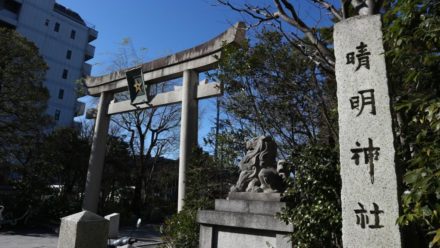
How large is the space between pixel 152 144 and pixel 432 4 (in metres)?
20.3

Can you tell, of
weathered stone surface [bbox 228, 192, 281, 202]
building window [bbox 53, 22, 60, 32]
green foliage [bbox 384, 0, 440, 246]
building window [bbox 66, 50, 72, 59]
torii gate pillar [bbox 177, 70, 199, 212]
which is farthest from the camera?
building window [bbox 66, 50, 72, 59]

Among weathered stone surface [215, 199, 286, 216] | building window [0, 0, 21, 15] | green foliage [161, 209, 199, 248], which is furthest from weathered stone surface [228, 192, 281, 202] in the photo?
building window [0, 0, 21, 15]

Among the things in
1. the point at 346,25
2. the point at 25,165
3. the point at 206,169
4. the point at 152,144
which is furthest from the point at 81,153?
the point at 346,25

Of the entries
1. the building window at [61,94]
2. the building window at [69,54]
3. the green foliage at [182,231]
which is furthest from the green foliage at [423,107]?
the building window at [69,54]

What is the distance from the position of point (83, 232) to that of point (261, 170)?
10.6 feet

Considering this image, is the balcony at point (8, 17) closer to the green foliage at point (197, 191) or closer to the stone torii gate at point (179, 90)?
the stone torii gate at point (179, 90)

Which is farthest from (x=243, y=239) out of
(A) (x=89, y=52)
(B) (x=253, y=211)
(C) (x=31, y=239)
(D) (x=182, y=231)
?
(A) (x=89, y=52)

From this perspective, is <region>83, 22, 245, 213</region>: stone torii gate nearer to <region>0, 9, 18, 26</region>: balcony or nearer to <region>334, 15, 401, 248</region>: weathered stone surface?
<region>334, 15, 401, 248</region>: weathered stone surface

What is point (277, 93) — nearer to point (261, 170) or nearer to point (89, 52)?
point (261, 170)

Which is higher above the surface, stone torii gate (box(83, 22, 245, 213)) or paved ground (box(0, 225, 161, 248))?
stone torii gate (box(83, 22, 245, 213))

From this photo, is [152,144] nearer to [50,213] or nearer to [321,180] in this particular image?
[50,213]

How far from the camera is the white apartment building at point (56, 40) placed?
33.2 m

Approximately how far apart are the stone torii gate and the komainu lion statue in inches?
104

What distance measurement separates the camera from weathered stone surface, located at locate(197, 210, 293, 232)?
528 centimetres
